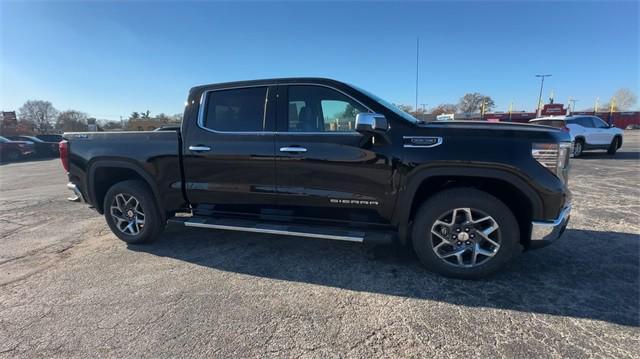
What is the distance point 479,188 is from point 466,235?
476 mm

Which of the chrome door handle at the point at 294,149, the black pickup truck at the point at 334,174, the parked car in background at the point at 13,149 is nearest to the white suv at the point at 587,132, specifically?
the black pickup truck at the point at 334,174

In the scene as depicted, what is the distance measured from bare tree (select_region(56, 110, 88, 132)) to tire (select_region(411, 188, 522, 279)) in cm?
6522

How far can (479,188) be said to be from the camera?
3.32 m

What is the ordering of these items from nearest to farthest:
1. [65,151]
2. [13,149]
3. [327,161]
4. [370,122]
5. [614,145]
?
[370,122] < [327,161] < [65,151] < [614,145] < [13,149]

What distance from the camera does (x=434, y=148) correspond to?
319 cm

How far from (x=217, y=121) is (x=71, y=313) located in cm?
232

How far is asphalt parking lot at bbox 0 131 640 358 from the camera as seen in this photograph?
242 cm

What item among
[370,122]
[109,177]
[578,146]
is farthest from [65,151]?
[578,146]

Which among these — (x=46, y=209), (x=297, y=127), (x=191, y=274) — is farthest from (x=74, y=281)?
(x=46, y=209)

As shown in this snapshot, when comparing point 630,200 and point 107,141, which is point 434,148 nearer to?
point 107,141

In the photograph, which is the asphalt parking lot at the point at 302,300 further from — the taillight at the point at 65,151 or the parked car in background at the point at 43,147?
the parked car in background at the point at 43,147

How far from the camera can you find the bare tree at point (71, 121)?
194ft

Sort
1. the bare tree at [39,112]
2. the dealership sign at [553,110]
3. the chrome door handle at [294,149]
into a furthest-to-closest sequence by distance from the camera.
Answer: the bare tree at [39,112], the dealership sign at [553,110], the chrome door handle at [294,149]

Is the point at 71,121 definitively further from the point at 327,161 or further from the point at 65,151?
Answer: the point at 327,161
